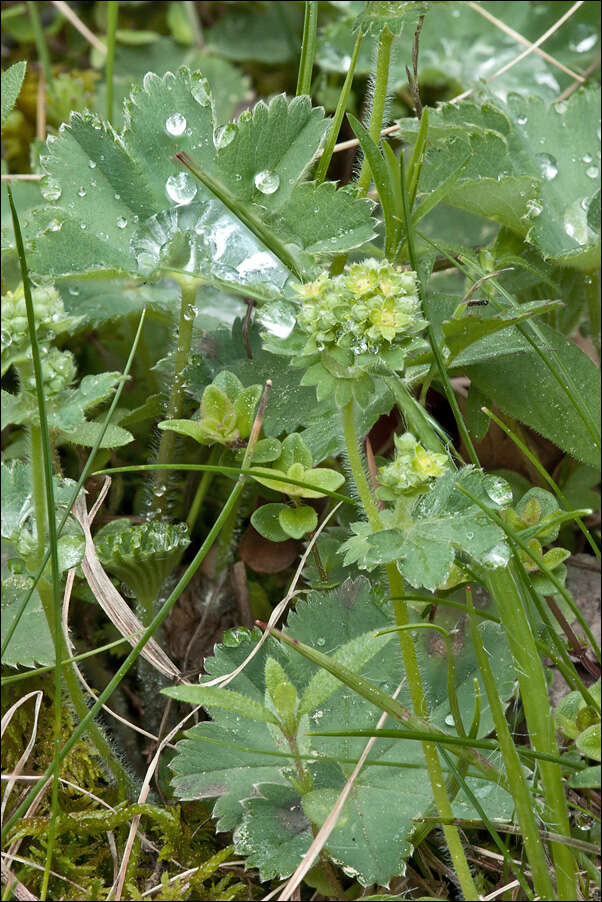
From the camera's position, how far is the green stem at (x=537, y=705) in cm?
105

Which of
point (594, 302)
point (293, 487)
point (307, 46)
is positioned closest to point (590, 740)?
point (293, 487)

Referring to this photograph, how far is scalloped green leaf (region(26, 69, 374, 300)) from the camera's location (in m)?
1.39

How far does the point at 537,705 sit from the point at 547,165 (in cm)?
A: 115

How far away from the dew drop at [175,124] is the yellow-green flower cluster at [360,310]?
1.62 feet

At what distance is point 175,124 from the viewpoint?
1451mm

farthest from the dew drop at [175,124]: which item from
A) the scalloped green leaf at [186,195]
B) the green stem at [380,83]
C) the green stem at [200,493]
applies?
the green stem at [200,493]

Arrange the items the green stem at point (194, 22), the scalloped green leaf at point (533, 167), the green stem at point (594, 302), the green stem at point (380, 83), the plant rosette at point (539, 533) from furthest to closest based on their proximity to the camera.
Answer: the green stem at point (194, 22) < the green stem at point (594, 302) < the scalloped green leaf at point (533, 167) < the green stem at point (380, 83) < the plant rosette at point (539, 533)

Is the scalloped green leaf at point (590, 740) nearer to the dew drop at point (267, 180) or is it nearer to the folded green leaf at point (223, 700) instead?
the folded green leaf at point (223, 700)

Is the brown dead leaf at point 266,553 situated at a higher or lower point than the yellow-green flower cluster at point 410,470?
lower

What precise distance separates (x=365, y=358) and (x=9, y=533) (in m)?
0.56

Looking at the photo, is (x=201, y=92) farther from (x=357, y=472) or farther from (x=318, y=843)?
(x=318, y=843)

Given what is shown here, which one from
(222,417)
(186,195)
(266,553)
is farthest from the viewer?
(266,553)

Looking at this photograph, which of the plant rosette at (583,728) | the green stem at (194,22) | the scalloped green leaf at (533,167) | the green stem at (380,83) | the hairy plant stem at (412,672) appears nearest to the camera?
the plant rosette at (583,728)

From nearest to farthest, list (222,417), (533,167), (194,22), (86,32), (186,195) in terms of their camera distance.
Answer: (222,417) → (186,195) → (533,167) → (86,32) → (194,22)
